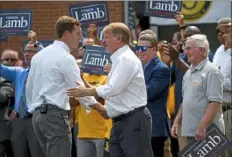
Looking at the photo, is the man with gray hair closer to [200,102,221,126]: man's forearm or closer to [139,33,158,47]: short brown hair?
[200,102,221,126]: man's forearm

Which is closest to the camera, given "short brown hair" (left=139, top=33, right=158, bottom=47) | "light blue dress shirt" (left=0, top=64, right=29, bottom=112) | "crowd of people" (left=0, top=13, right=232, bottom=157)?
"crowd of people" (left=0, top=13, right=232, bottom=157)

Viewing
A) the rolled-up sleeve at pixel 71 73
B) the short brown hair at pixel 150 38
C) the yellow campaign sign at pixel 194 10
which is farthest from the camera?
the yellow campaign sign at pixel 194 10

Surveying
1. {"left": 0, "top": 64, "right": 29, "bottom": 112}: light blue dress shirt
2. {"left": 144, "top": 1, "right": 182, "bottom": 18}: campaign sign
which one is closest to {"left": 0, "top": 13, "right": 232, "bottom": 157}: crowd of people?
{"left": 0, "top": 64, "right": 29, "bottom": 112}: light blue dress shirt

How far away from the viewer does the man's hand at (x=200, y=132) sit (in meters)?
8.41

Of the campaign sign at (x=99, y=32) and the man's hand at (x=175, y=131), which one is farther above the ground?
the campaign sign at (x=99, y=32)

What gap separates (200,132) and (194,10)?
6629mm

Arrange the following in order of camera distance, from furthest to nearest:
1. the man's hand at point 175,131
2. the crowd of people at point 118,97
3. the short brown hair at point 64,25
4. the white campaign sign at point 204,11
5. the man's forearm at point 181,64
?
1. the white campaign sign at point 204,11
2. the man's forearm at point 181,64
3. the man's hand at point 175,131
4. the short brown hair at point 64,25
5. the crowd of people at point 118,97

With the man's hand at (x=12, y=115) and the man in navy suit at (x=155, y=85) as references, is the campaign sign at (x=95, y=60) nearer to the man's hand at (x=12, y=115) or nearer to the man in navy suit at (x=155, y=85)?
the man in navy suit at (x=155, y=85)

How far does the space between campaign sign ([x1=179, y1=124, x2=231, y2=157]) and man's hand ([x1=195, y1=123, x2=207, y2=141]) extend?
0.05 metres

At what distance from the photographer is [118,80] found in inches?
313

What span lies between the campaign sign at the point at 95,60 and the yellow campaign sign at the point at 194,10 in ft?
16.4

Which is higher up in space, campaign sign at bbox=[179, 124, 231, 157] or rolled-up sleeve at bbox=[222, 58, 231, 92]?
rolled-up sleeve at bbox=[222, 58, 231, 92]

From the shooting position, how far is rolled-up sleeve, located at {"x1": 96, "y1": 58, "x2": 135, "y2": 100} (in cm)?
795

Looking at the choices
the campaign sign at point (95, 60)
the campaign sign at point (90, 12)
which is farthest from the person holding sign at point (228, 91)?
the campaign sign at point (90, 12)
